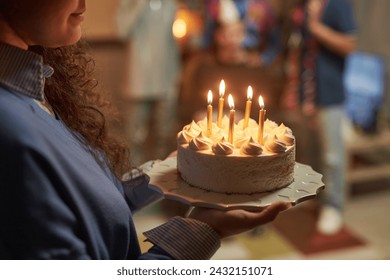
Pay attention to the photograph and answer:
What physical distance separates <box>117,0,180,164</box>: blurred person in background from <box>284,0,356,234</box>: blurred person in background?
597 mm

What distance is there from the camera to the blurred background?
2412 mm

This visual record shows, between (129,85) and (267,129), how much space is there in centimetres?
188

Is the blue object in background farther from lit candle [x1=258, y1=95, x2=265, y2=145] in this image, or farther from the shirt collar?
the shirt collar

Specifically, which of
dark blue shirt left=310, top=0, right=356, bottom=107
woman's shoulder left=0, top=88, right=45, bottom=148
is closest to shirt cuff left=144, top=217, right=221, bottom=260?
woman's shoulder left=0, top=88, right=45, bottom=148

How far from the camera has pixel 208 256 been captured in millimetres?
814

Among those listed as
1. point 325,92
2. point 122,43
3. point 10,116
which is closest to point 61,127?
point 10,116

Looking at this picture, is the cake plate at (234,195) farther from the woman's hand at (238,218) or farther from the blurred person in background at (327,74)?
the blurred person in background at (327,74)

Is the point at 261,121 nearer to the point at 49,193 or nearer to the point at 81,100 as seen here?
the point at 81,100

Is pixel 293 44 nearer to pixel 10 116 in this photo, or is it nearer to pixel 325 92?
pixel 325 92

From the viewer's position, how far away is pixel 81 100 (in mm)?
949

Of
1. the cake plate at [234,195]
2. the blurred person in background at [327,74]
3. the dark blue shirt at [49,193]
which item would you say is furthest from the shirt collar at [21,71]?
the blurred person in background at [327,74]

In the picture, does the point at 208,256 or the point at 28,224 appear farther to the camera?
the point at 208,256

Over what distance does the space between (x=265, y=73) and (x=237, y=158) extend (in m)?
1.37

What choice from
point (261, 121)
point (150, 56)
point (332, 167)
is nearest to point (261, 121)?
point (261, 121)
